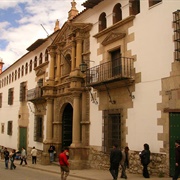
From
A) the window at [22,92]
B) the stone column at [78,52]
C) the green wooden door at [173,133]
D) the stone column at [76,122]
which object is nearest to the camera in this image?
the green wooden door at [173,133]

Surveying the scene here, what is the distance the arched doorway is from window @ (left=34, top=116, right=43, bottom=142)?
8.74 feet

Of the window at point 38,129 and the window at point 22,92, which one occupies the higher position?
the window at point 22,92

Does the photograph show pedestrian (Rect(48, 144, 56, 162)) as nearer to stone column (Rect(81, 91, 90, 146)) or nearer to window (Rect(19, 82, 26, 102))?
stone column (Rect(81, 91, 90, 146))

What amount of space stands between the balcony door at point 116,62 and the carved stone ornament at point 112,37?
545 millimetres

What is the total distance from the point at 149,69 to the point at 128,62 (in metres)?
1.35

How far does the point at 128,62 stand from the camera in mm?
14109

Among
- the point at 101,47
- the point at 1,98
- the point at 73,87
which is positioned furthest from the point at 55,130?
the point at 1,98

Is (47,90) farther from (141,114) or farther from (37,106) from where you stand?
(141,114)

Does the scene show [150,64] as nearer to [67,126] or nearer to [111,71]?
[111,71]

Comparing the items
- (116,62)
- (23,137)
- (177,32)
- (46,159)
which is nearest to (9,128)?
(23,137)

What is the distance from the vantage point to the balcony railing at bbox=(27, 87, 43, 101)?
75.7ft

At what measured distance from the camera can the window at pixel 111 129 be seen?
14.7m

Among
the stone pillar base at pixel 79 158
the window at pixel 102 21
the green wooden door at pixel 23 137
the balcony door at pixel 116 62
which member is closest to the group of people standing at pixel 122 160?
the balcony door at pixel 116 62

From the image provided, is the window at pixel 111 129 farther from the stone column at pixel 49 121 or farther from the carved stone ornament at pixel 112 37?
the stone column at pixel 49 121
